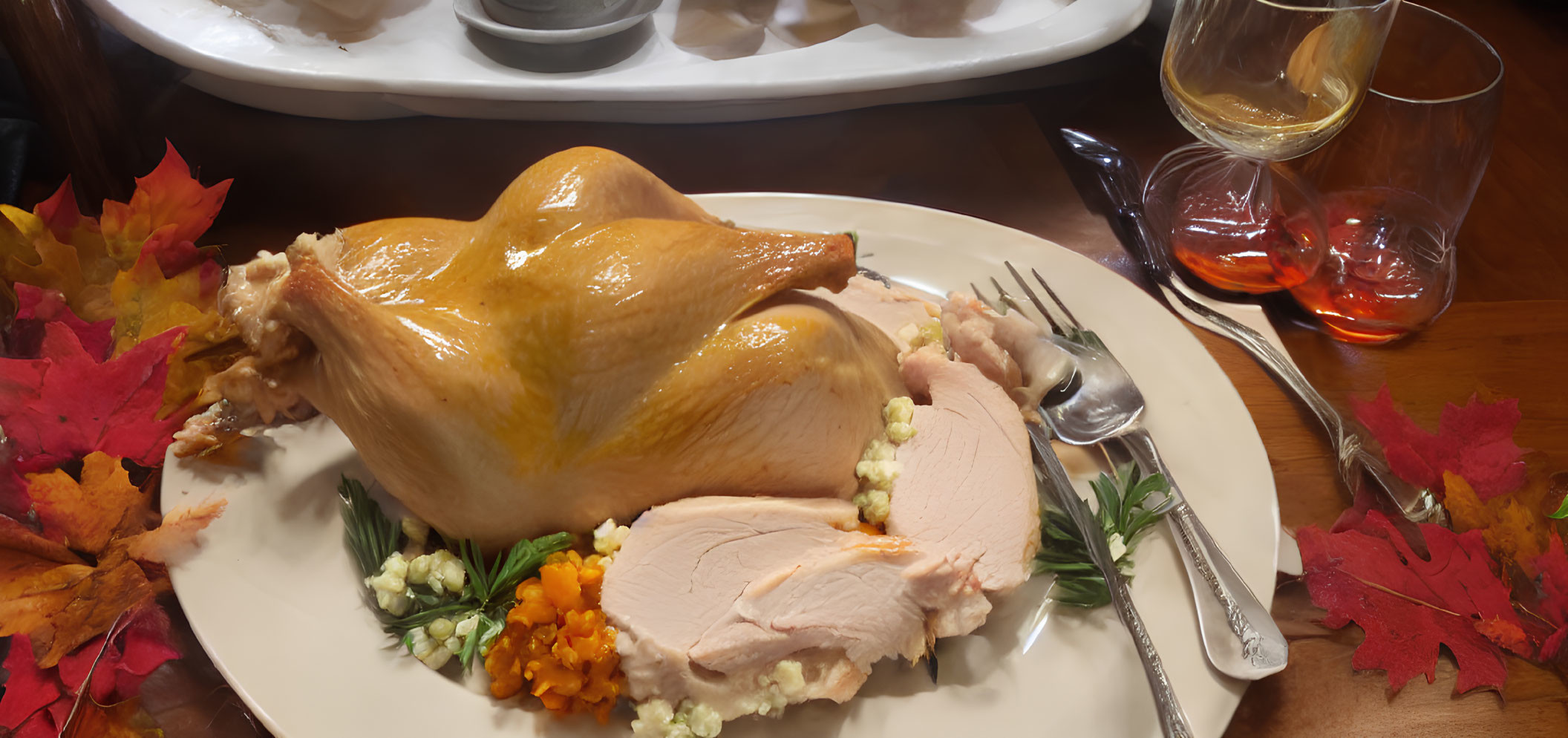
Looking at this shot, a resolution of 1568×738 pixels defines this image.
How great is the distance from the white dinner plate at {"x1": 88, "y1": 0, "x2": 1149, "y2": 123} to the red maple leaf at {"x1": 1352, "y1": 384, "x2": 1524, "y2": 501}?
0.85m

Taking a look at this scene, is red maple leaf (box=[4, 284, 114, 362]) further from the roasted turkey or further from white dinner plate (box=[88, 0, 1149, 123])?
white dinner plate (box=[88, 0, 1149, 123])

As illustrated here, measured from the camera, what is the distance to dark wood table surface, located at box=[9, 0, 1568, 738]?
0.98m

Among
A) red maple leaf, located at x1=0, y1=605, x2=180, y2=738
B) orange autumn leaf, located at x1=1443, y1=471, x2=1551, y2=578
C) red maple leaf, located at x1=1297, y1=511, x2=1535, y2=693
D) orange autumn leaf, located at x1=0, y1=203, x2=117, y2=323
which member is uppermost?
orange autumn leaf, located at x1=0, y1=203, x2=117, y2=323

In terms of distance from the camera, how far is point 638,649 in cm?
83

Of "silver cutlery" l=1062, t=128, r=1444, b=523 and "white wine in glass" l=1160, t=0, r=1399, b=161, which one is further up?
"white wine in glass" l=1160, t=0, r=1399, b=161

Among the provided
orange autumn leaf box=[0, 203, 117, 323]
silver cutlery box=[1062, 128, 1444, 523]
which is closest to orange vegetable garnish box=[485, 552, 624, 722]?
orange autumn leaf box=[0, 203, 117, 323]

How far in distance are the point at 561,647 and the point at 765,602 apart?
0.20 metres

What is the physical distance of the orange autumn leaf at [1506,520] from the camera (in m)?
1.04

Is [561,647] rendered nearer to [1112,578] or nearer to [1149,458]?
[1112,578]

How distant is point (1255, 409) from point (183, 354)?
4.77 feet

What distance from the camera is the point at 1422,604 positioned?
102 cm

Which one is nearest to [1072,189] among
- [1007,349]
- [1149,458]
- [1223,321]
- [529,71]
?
[1223,321]

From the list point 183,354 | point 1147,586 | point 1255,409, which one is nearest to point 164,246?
point 183,354

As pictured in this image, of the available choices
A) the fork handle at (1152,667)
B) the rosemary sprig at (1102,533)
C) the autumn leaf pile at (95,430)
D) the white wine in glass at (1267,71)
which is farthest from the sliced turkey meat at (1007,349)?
the autumn leaf pile at (95,430)
